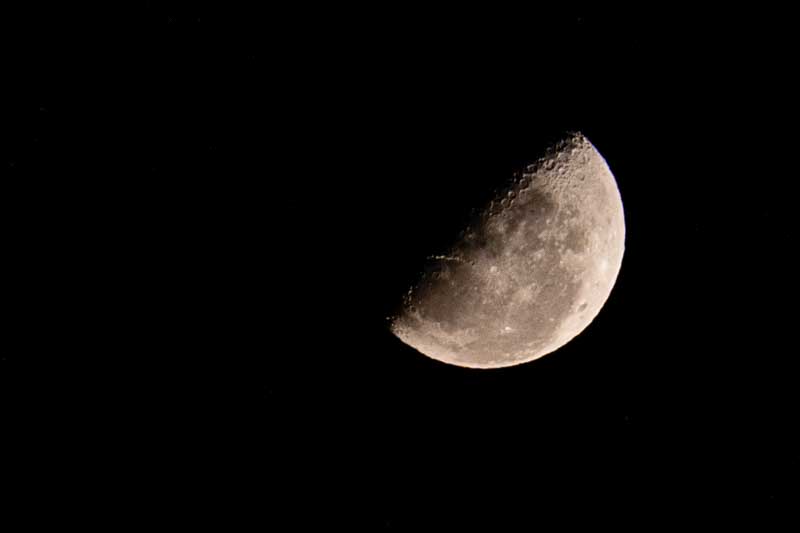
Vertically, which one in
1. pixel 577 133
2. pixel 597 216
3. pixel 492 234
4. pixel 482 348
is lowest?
pixel 482 348

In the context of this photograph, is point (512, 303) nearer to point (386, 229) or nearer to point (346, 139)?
point (386, 229)

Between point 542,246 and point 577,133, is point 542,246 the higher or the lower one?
the lower one

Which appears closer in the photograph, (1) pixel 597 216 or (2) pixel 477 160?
(2) pixel 477 160

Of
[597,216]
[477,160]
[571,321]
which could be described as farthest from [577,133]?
[571,321]

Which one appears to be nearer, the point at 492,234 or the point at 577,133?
the point at 492,234

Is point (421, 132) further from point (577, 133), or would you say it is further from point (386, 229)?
point (577, 133)

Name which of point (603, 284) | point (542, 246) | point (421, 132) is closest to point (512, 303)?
point (542, 246)
